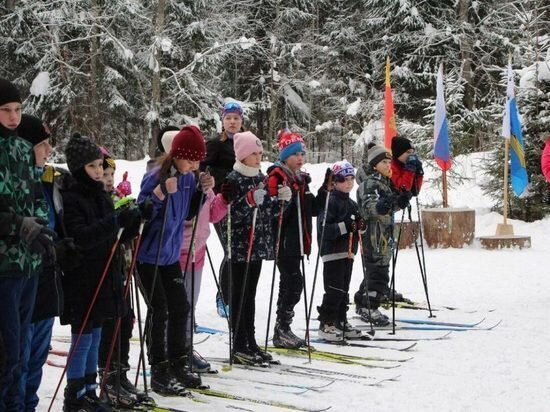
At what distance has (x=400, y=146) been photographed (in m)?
6.89

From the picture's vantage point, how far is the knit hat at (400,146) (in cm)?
687

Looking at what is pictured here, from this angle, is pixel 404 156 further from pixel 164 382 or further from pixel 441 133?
pixel 441 133

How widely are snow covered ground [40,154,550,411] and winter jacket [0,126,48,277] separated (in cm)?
125

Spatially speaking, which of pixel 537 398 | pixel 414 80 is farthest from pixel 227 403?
pixel 414 80

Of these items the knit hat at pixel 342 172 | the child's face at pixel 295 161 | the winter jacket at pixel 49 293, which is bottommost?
the winter jacket at pixel 49 293

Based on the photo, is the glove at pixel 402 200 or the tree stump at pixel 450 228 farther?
the tree stump at pixel 450 228

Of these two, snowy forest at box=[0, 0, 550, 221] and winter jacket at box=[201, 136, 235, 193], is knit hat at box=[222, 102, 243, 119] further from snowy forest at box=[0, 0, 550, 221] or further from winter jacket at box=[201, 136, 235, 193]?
snowy forest at box=[0, 0, 550, 221]

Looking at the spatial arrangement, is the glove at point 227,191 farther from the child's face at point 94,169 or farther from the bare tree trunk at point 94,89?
the bare tree trunk at point 94,89

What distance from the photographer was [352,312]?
7289 millimetres

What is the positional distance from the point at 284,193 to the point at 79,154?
1.86 m

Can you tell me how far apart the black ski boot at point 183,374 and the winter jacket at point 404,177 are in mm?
A: 3285

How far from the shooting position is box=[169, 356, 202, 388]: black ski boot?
4384 mm

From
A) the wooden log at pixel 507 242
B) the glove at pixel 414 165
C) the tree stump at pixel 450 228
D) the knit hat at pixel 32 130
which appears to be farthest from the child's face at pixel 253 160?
the wooden log at pixel 507 242

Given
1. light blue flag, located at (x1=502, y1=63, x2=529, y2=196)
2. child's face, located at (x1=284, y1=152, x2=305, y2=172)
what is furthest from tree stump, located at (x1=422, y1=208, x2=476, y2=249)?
child's face, located at (x1=284, y1=152, x2=305, y2=172)
